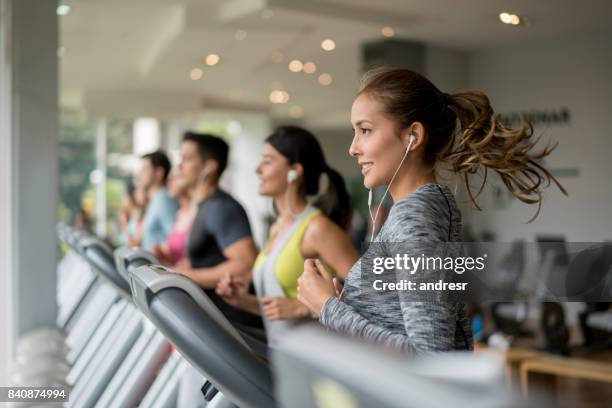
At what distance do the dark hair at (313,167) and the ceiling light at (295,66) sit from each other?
8.42 metres

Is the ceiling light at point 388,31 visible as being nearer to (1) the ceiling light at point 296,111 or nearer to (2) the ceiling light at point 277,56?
(2) the ceiling light at point 277,56

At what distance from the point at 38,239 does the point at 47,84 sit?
768mm

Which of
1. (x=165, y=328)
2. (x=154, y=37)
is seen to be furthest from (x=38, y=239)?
(x=154, y=37)

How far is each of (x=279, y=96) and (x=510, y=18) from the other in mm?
12293

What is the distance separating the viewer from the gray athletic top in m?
1.23

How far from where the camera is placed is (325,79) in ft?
41.4

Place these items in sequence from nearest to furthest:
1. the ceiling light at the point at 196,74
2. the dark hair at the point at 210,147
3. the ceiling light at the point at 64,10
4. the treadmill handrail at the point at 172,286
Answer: the treadmill handrail at the point at 172,286, the dark hair at the point at 210,147, the ceiling light at the point at 64,10, the ceiling light at the point at 196,74

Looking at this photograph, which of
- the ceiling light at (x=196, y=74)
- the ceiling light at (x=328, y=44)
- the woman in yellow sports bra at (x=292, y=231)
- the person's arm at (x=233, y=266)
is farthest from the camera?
the ceiling light at (x=196, y=74)

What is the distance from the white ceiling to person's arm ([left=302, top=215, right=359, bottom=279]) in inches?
51.4

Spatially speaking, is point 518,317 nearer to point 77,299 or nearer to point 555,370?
point 555,370

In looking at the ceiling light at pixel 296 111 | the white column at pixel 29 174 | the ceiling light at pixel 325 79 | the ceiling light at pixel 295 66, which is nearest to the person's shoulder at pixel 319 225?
the white column at pixel 29 174

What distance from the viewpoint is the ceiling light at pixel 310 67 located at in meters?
11.1

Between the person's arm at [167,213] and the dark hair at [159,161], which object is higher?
the dark hair at [159,161]

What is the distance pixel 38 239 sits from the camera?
156 inches
